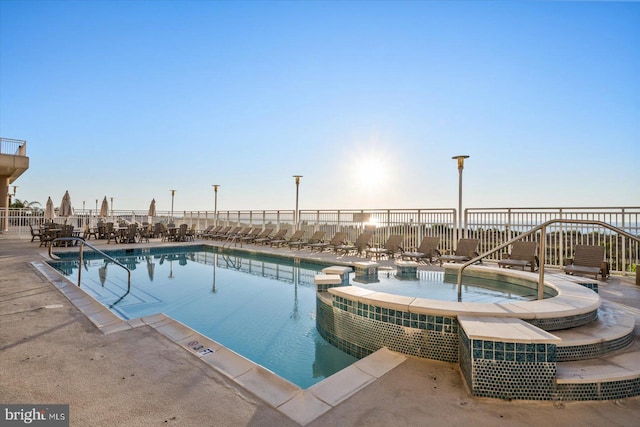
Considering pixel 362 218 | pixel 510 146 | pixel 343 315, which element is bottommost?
pixel 343 315

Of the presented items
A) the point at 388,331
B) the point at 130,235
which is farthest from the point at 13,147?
the point at 388,331

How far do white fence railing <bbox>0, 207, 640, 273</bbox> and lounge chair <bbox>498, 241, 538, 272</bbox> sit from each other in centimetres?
37

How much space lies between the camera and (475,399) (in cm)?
207

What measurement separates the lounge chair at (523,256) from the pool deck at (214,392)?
16.5 feet

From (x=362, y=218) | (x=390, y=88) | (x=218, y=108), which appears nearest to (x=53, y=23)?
(x=218, y=108)

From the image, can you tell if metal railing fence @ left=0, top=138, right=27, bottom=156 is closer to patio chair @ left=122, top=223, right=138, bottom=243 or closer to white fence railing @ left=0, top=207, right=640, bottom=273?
white fence railing @ left=0, top=207, right=640, bottom=273

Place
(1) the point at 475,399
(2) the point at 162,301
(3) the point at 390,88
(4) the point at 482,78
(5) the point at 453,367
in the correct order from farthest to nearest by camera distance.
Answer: (3) the point at 390,88
(4) the point at 482,78
(2) the point at 162,301
(5) the point at 453,367
(1) the point at 475,399

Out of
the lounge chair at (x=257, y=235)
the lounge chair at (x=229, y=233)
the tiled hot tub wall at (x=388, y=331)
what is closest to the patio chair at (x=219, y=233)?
the lounge chair at (x=229, y=233)

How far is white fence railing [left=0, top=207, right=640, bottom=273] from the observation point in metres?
6.86

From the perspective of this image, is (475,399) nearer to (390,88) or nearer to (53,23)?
(390,88)

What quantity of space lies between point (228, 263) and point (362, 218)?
495cm

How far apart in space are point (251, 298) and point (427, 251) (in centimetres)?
523

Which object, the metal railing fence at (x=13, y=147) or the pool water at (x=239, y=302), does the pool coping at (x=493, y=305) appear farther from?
the metal railing fence at (x=13, y=147)

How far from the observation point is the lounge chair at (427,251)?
330 inches
